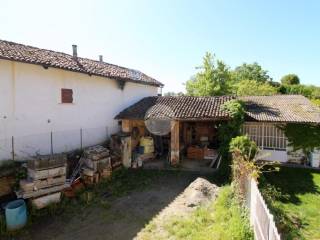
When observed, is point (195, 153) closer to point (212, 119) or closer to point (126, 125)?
point (212, 119)

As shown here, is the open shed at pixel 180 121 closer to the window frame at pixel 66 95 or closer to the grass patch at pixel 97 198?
the grass patch at pixel 97 198

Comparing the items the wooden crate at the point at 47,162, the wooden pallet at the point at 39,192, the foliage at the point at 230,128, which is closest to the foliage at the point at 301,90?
the foliage at the point at 230,128

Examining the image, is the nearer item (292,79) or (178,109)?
(178,109)

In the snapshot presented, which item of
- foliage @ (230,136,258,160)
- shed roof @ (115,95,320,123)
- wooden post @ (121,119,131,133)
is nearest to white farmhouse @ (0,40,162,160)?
wooden post @ (121,119,131,133)

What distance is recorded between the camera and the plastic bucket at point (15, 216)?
25.9 feet

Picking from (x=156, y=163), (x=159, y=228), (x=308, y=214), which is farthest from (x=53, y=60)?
(x=308, y=214)

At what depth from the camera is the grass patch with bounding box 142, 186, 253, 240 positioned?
21.9ft

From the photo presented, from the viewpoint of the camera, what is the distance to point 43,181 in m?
9.22

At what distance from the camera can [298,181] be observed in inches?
478

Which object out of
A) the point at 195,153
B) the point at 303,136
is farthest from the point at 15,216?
the point at 303,136

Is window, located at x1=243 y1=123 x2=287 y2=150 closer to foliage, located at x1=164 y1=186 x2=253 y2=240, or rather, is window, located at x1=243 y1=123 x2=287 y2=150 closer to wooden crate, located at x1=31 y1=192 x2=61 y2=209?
foliage, located at x1=164 y1=186 x2=253 y2=240

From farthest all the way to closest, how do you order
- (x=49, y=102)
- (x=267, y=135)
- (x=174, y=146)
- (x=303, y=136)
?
(x=267, y=135)
(x=303, y=136)
(x=174, y=146)
(x=49, y=102)

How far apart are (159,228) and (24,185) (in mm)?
Answer: 5021

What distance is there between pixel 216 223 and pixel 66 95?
9.18 meters
